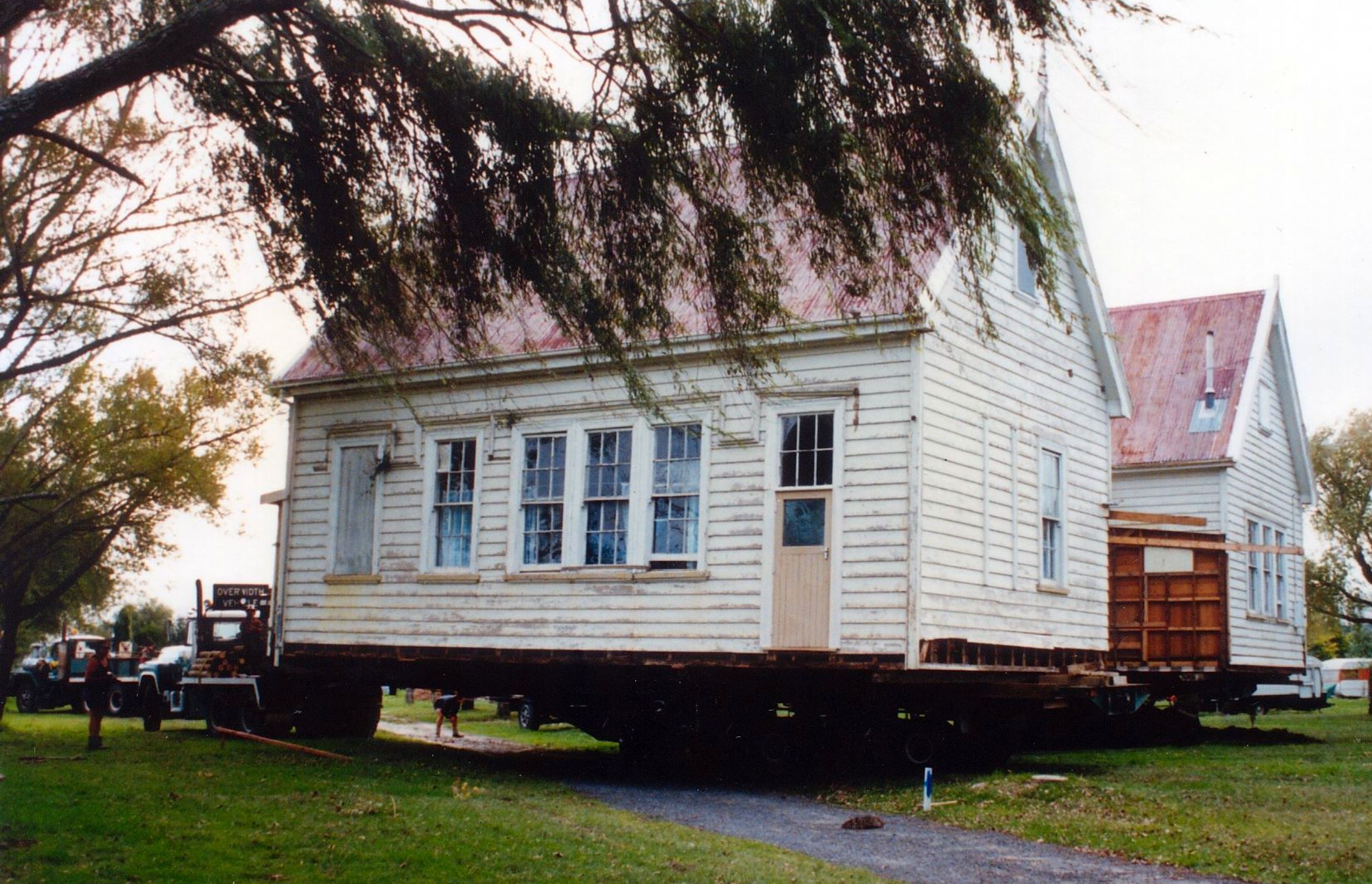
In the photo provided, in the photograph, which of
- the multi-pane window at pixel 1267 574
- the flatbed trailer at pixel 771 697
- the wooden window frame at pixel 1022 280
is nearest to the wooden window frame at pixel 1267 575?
the multi-pane window at pixel 1267 574

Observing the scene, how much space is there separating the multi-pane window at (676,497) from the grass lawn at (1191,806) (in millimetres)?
3609

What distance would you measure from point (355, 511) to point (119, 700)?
16287 mm

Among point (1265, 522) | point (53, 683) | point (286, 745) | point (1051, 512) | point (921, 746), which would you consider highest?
point (1265, 522)

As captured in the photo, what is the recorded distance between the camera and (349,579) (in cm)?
2127

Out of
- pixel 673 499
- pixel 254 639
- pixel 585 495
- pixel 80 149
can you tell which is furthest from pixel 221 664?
pixel 80 149

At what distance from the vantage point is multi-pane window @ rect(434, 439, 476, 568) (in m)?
20.3

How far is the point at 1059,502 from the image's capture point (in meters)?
20.4

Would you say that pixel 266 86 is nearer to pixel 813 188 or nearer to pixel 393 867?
pixel 813 188

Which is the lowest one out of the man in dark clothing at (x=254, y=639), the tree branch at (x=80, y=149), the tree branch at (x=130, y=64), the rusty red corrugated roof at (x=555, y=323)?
the man in dark clothing at (x=254, y=639)

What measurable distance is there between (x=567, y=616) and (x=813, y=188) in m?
10.5

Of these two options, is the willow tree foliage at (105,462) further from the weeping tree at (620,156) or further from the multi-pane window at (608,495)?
the weeping tree at (620,156)

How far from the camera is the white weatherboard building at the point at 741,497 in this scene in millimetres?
16859

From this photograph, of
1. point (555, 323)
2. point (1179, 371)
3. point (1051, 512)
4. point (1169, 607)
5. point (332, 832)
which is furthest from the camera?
point (1179, 371)

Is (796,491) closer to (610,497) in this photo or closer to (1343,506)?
(610,497)
